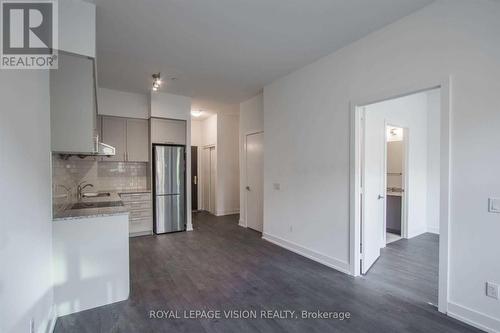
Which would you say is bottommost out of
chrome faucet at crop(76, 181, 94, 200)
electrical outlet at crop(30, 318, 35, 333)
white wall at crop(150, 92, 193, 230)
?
electrical outlet at crop(30, 318, 35, 333)

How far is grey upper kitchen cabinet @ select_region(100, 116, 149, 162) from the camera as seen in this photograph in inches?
196

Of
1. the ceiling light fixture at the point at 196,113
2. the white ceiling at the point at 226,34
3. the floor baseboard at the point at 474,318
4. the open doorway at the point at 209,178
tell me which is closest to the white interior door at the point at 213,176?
the open doorway at the point at 209,178

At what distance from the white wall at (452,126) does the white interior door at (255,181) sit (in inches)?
44.3

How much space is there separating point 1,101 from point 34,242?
104 centimetres

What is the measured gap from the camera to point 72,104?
8.01 feet

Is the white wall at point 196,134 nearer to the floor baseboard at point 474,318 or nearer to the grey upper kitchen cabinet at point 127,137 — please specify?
the grey upper kitchen cabinet at point 127,137

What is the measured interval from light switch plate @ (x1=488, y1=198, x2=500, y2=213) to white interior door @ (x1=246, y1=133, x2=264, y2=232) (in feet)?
Result: 12.1

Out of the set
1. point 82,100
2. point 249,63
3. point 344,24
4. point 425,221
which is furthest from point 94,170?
point 425,221

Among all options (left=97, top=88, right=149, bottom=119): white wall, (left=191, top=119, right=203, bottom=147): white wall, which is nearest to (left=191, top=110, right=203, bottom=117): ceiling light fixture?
(left=191, top=119, right=203, bottom=147): white wall

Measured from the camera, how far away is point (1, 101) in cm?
130

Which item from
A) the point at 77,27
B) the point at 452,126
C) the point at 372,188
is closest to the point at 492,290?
the point at 452,126

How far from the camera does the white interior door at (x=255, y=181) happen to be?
212 inches

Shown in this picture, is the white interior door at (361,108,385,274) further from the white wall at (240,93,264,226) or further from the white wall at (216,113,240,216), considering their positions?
the white wall at (216,113,240,216)

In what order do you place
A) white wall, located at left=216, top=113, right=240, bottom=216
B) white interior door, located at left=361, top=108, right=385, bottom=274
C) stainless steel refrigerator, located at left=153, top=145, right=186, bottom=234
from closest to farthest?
white interior door, located at left=361, top=108, right=385, bottom=274 < stainless steel refrigerator, located at left=153, top=145, right=186, bottom=234 < white wall, located at left=216, top=113, right=240, bottom=216
